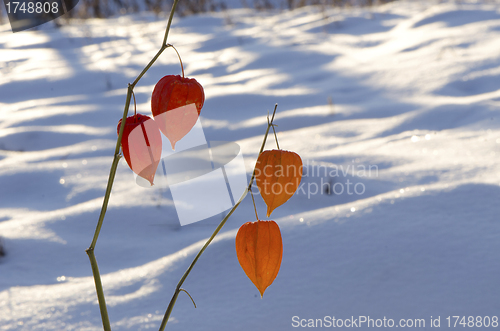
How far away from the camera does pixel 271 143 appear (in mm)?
2189

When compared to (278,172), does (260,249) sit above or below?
below

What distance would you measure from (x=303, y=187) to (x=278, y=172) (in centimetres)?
125

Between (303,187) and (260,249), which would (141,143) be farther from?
(303,187)

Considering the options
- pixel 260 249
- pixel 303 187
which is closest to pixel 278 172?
pixel 260 249

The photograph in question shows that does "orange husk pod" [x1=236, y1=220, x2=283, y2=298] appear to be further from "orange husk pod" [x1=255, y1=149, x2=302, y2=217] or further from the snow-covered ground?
the snow-covered ground

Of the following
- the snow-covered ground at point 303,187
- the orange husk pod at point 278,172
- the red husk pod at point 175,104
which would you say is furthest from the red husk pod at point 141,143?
the snow-covered ground at point 303,187

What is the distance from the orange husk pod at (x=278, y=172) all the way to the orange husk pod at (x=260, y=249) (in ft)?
0.20

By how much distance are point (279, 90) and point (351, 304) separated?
231cm

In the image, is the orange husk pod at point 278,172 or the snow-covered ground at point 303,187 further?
the snow-covered ground at point 303,187

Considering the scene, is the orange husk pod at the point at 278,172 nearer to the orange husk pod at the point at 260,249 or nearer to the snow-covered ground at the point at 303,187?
the orange husk pod at the point at 260,249

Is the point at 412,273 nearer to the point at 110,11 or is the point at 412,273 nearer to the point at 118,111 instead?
the point at 118,111

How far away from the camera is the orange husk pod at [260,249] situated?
1.80 ft

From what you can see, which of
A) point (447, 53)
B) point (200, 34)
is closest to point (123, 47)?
point (200, 34)

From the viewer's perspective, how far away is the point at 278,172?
1.60 feet
